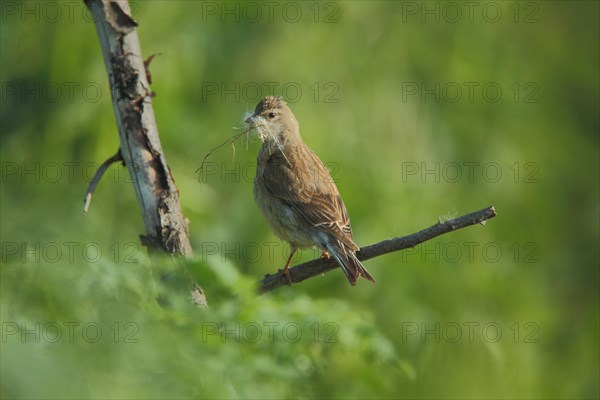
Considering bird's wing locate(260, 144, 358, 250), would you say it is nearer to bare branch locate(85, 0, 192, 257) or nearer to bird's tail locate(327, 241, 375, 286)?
bird's tail locate(327, 241, 375, 286)

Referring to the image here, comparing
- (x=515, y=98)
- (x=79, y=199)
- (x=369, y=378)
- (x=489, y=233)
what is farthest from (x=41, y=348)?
(x=515, y=98)

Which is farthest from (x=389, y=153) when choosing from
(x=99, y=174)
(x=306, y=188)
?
(x=99, y=174)

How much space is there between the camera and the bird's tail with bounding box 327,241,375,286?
189 inches

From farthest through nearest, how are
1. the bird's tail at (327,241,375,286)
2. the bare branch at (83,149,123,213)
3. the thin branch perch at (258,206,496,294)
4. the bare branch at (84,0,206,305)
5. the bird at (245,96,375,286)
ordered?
the bird at (245,96,375,286), the bird's tail at (327,241,375,286), the bare branch at (83,149,123,213), the bare branch at (84,0,206,305), the thin branch perch at (258,206,496,294)

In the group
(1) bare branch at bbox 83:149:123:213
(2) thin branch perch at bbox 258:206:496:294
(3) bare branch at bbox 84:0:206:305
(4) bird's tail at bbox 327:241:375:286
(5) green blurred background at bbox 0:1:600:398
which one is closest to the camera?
(2) thin branch perch at bbox 258:206:496:294

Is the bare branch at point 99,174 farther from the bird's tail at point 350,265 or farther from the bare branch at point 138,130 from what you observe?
the bird's tail at point 350,265

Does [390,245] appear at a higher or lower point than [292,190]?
lower

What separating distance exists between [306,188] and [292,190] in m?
0.11

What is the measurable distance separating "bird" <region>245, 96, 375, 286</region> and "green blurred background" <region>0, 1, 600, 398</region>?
2.56 ft

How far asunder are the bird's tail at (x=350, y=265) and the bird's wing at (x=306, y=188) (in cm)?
35

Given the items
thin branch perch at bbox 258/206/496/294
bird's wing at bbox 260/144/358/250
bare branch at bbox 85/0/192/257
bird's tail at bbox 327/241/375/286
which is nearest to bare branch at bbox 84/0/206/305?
bare branch at bbox 85/0/192/257

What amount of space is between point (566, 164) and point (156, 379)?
7.91m

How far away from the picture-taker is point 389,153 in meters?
7.79

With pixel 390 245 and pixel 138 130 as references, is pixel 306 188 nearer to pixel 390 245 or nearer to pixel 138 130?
pixel 390 245
